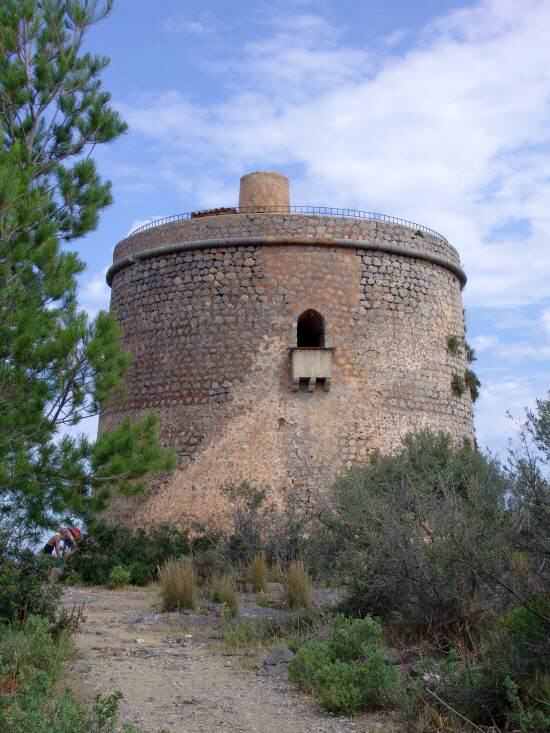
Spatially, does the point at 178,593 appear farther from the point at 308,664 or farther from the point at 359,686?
the point at 359,686

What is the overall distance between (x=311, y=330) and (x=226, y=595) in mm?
7092

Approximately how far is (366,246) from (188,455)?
15.4 ft

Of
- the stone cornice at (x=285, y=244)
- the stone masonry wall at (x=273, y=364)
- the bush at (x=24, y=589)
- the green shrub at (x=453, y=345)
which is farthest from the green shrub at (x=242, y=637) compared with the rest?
the green shrub at (x=453, y=345)

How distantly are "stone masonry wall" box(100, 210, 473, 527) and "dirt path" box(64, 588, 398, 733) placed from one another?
5289 millimetres

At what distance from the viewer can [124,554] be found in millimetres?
12016

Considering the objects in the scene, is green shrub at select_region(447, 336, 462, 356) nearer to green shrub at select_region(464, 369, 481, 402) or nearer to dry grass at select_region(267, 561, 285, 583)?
green shrub at select_region(464, 369, 481, 402)

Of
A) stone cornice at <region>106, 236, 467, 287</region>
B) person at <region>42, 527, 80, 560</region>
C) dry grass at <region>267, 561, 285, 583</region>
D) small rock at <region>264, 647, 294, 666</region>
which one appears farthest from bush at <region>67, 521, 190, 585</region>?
small rock at <region>264, 647, 294, 666</region>

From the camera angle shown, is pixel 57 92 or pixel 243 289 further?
pixel 243 289

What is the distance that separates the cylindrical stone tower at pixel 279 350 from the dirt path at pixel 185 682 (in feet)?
17.5

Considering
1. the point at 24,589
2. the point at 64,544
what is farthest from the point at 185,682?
the point at 64,544

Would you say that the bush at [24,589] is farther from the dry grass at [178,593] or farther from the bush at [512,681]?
the bush at [512,681]

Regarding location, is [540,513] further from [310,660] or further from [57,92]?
[57,92]

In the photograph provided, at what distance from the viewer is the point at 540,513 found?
188 inches

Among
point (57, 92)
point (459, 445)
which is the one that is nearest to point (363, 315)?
point (459, 445)
